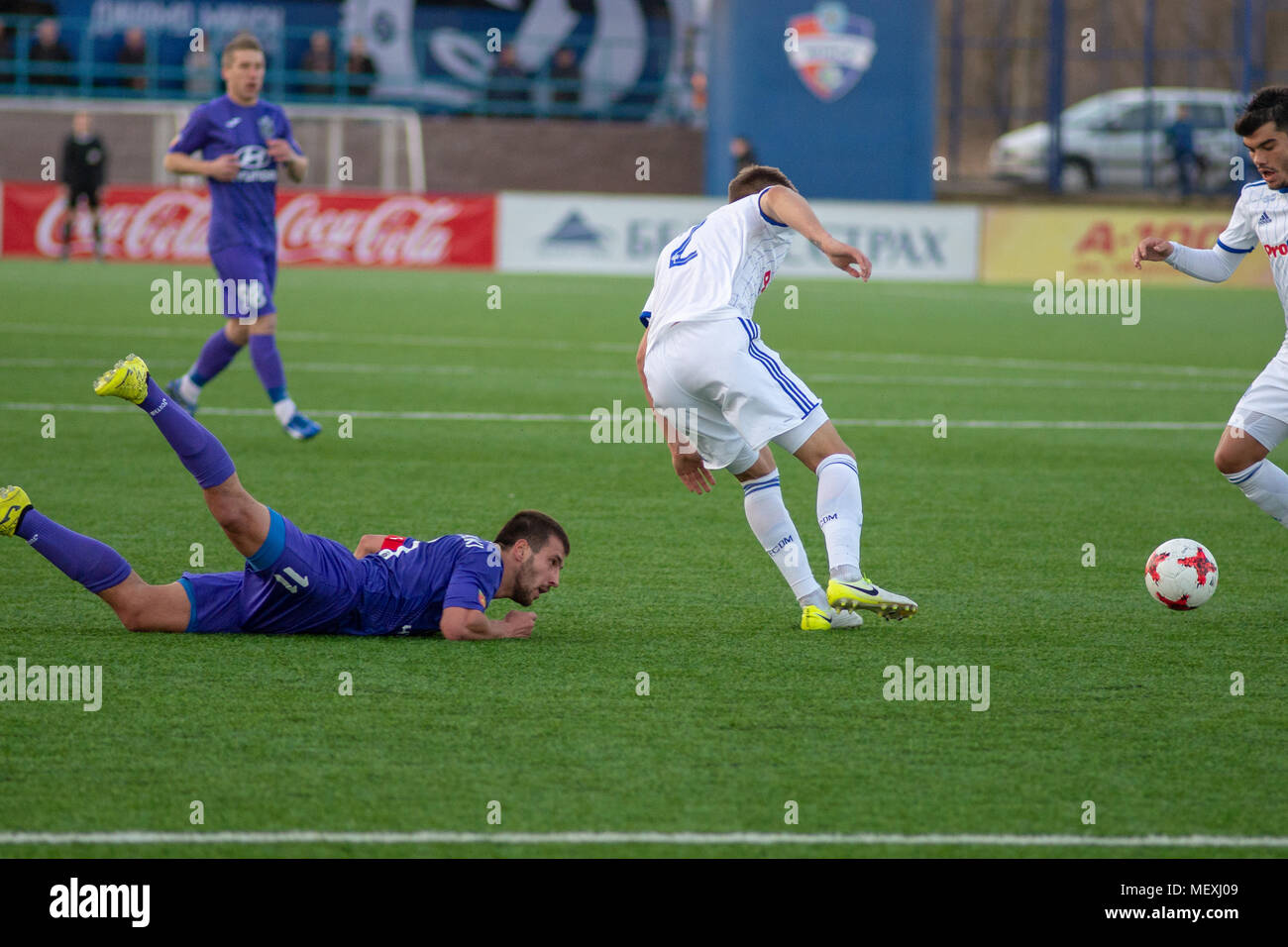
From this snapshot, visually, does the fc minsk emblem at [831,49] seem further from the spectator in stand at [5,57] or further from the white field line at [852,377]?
the white field line at [852,377]

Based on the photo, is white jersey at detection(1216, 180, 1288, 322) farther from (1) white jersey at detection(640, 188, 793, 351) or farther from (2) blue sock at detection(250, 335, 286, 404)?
(2) blue sock at detection(250, 335, 286, 404)

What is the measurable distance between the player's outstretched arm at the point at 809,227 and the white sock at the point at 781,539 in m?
0.89

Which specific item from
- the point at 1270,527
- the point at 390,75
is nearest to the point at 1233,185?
the point at 390,75

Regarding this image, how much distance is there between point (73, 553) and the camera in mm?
5426

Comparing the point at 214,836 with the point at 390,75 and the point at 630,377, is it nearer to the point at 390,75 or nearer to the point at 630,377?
the point at 630,377

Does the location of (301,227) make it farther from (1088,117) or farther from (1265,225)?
(1265,225)

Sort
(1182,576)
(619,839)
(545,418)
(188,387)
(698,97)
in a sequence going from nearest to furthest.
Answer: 1. (619,839)
2. (1182,576)
3. (188,387)
4. (545,418)
5. (698,97)

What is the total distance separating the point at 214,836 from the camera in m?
3.79

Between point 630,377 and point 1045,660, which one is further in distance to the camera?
point 630,377

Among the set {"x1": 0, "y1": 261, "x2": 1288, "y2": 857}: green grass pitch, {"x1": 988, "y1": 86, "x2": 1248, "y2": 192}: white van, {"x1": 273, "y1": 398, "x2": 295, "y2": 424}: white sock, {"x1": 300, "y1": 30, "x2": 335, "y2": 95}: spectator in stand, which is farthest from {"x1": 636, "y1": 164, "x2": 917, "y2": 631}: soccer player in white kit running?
{"x1": 988, "y1": 86, "x2": 1248, "y2": 192}: white van

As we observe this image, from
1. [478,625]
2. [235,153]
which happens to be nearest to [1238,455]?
[478,625]

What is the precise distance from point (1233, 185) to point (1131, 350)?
57.5 ft

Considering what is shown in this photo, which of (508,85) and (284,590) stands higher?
(508,85)

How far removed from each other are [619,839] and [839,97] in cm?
3121
